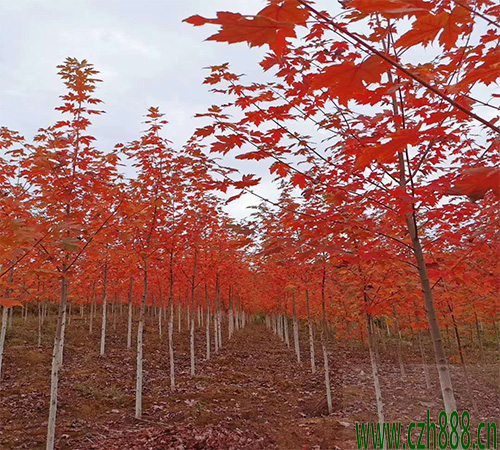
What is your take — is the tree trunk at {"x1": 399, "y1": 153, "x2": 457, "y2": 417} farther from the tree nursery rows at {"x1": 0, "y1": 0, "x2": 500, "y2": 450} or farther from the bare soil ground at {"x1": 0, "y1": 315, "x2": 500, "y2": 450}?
the bare soil ground at {"x1": 0, "y1": 315, "x2": 500, "y2": 450}

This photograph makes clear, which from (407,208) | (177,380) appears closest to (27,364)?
(177,380)

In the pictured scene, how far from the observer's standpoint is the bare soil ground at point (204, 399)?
6.23 m

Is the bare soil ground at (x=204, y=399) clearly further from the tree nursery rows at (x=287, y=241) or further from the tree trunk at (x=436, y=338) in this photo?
the tree trunk at (x=436, y=338)

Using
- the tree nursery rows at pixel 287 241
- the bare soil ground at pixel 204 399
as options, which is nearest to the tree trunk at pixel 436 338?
the tree nursery rows at pixel 287 241

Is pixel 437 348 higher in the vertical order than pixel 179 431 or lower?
higher

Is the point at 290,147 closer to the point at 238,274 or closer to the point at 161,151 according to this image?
the point at 161,151

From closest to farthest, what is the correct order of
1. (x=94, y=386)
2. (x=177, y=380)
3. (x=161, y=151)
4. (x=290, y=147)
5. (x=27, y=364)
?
1. (x=290, y=147)
2. (x=161, y=151)
3. (x=94, y=386)
4. (x=177, y=380)
5. (x=27, y=364)

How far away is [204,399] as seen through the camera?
8.80 m

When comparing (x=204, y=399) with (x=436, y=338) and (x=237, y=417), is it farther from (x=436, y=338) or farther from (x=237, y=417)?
(x=436, y=338)

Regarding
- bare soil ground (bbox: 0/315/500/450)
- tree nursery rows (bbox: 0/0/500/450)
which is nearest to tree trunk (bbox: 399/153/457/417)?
tree nursery rows (bbox: 0/0/500/450)

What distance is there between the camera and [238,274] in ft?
65.5

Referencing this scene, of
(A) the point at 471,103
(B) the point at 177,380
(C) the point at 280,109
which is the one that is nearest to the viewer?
(A) the point at 471,103

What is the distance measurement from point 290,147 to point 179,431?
550 centimetres

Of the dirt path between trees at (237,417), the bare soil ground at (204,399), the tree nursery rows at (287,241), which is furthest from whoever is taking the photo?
the bare soil ground at (204,399)
